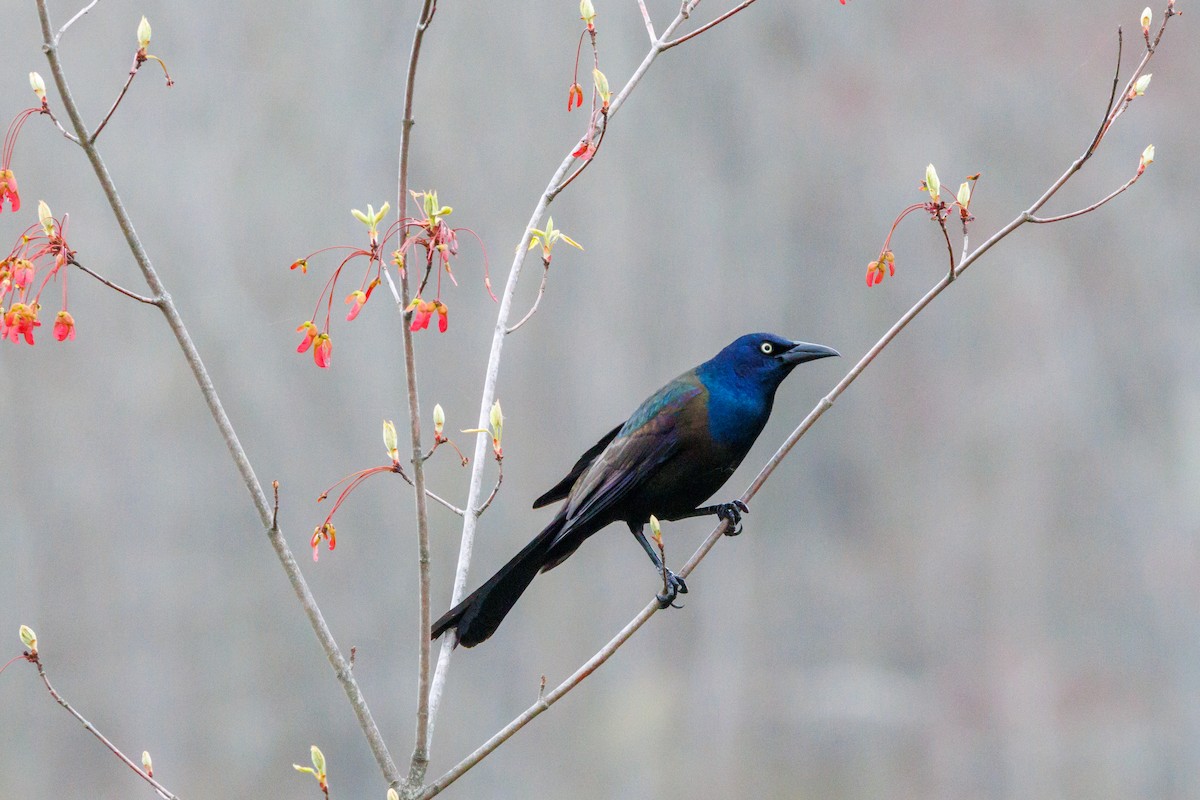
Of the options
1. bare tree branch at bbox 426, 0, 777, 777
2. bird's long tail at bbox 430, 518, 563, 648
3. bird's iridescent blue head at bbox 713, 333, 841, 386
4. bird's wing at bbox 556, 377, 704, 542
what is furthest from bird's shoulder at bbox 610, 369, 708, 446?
bare tree branch at bbox 426, 0, 777, 777

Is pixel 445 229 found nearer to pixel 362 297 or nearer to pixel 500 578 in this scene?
pixel 362 297

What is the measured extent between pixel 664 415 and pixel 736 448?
18 centimetres

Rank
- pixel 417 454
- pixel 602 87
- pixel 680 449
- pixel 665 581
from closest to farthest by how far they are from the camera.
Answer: pixel 417 454, pixel 602 87, pixel 665 581, pixel 680 449

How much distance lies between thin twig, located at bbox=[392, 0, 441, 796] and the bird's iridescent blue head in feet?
4.11

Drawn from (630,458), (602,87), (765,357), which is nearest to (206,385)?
(602,87)

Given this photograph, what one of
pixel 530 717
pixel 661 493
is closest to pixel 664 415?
pixel 661 493

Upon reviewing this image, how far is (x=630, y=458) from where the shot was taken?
98.3 inches

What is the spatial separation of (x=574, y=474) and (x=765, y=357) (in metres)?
0.53

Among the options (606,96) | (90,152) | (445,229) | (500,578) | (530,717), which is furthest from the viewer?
(500,578)

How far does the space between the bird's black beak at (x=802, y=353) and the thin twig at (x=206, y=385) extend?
4.47ft

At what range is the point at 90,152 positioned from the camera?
1.38m

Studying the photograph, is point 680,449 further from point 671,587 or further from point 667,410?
point 671,587

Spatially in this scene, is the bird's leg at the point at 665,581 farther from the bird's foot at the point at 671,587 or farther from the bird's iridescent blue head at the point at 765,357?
the bird's iridescent blue head at the point at 765,357

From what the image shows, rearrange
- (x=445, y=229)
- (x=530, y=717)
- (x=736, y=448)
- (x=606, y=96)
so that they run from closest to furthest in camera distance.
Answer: (x=445, y=229), (x=530, y=717), (x=606, y=96), (x=736, y=448)
